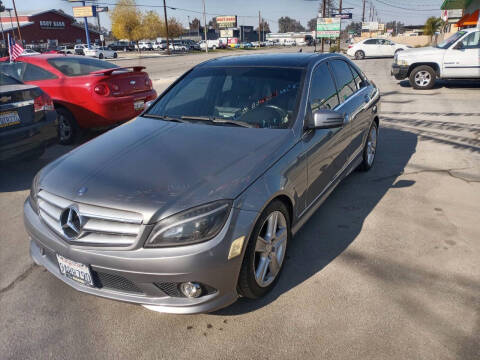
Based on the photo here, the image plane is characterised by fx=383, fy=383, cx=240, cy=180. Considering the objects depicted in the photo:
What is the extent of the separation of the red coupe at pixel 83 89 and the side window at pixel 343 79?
12.6ft

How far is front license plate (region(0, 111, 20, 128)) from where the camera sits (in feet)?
15.6

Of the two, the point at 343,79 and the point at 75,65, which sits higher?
the point at 75,65

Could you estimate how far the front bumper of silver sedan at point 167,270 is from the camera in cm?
215

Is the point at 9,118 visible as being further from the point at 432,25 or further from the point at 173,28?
the point at 173,28

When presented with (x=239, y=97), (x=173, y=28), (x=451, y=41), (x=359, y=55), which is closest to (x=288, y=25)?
(x=173, y=28)

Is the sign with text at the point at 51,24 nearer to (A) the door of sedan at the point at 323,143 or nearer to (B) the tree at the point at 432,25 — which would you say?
(B) the tree at the point at 432,25

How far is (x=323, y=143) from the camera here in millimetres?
3381

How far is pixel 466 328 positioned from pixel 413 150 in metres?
4.26

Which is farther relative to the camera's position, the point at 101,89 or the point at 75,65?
the point at 75,65

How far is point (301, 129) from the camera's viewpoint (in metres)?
3.10

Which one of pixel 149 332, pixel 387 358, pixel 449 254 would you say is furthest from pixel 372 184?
pixel 149 332

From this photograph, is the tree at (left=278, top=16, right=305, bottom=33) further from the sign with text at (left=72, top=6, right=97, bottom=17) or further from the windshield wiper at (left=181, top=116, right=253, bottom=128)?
the windshield wiper at (left=181, top=116, right=253, bottom=128)

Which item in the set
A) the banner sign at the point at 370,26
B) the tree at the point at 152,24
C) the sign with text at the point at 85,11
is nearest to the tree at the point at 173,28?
the tree at the point at 152,24

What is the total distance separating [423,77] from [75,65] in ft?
34.6
